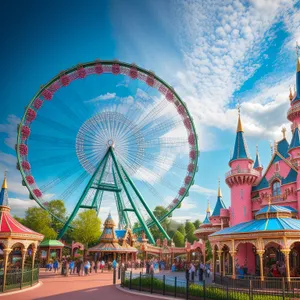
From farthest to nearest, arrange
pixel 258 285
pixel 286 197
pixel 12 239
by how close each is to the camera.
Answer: pixel 286 197, pixel 12 239, pixel 258 285

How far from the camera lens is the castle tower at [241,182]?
3077 cm

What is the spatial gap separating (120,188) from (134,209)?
391cm

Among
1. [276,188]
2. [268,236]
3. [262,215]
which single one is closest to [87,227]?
[276,188]

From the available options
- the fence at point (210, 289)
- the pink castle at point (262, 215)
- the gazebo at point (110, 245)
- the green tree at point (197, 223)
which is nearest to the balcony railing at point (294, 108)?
the pink castle at point (262, 215)

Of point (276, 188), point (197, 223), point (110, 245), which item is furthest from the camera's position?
point (197, 223)

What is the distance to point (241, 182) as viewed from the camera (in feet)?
103

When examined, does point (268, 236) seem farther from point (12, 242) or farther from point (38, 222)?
point (38, 222)

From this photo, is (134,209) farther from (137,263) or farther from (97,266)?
(97,266)

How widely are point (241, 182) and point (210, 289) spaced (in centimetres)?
1746

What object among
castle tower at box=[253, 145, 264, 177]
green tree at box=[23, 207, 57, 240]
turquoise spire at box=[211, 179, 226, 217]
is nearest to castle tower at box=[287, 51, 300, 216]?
castle tower at box=[253, 145, 264, 177]

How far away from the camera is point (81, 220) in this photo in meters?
45.7

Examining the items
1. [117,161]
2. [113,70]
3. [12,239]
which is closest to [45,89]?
[113,70]

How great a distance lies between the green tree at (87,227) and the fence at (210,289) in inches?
989

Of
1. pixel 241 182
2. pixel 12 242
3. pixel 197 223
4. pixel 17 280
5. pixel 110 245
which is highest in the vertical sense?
pixel 241 182
